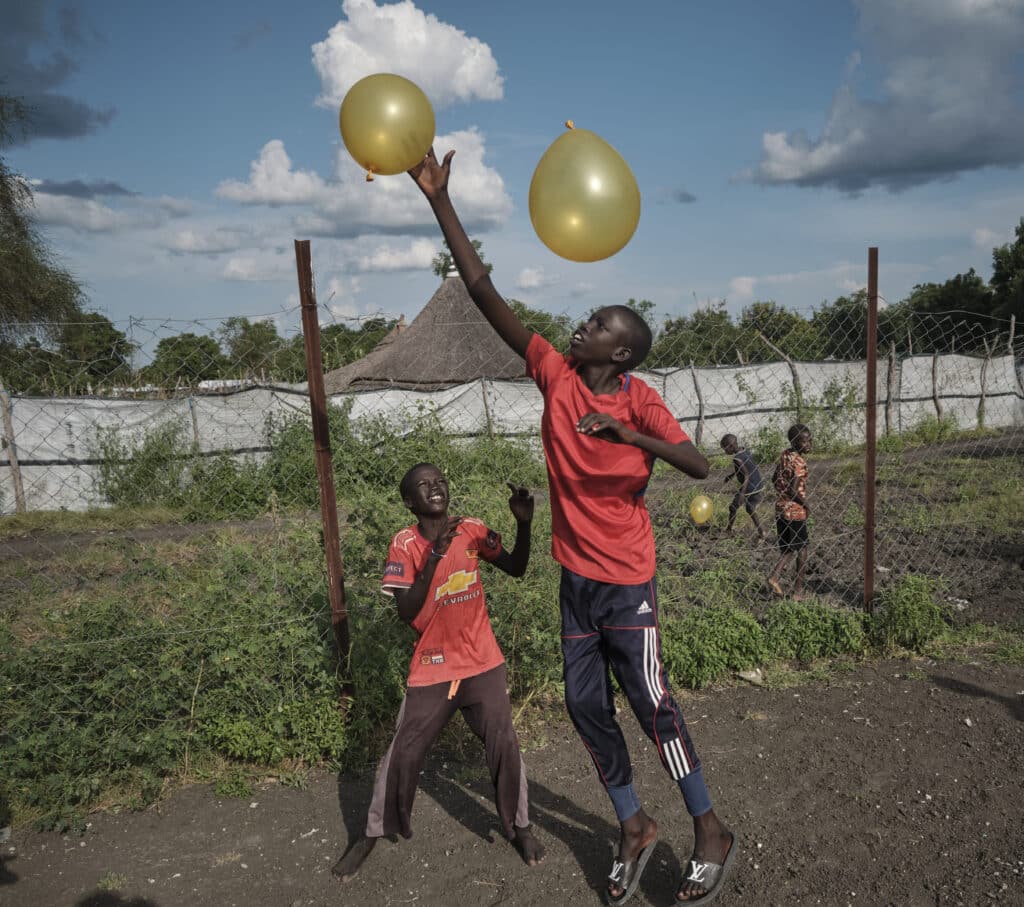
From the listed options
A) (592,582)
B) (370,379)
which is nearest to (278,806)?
(592,582)

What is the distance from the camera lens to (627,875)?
8.86 feet

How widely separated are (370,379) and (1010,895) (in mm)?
16271

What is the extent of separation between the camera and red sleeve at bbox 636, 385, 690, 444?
2.56 meters

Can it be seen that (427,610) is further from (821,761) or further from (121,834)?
(821,761)

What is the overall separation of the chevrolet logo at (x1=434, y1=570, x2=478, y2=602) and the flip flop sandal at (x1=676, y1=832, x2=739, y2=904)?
47.4 inches

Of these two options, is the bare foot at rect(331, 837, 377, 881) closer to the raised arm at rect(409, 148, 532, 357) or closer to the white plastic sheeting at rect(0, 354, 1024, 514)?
the raised arm at rect(409, 148, 532, 357)

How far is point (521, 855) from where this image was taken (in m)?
3.01

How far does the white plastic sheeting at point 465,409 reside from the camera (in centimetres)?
1016

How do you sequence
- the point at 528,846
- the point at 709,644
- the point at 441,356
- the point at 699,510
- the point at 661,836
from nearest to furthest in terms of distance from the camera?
the point at 528,846
the point at 661,836
the point at 709,644
the point at 699,510
the point at 441,356

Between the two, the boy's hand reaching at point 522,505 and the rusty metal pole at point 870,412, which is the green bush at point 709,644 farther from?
the boy's hand reaching at point 522,505

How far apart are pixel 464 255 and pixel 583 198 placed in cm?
49

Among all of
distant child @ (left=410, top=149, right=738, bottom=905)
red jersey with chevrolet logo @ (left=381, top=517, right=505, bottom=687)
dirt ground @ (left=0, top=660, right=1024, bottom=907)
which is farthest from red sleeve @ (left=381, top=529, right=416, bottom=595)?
dirt ground @ (left=0, top=660, right=1024, bottom=907)

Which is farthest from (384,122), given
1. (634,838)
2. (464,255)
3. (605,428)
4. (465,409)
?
(465,409)

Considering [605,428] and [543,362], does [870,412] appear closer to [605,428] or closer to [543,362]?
[543,362]
